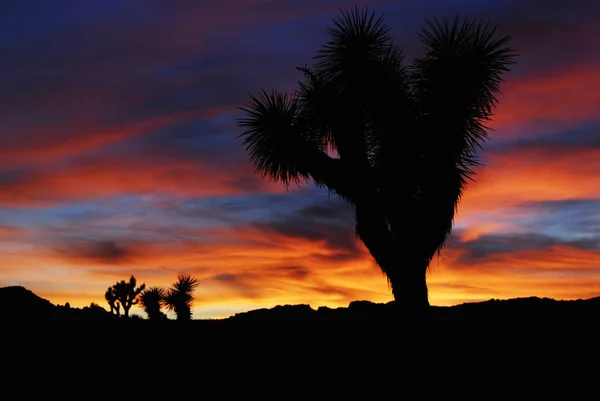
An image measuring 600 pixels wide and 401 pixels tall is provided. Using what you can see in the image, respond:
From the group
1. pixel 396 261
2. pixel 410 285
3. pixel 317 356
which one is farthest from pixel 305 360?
pixel 396 261

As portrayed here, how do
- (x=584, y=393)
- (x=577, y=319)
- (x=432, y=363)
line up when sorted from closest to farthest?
(x=584, y=393) → (x=432, y=363) → (x=577, y=319)

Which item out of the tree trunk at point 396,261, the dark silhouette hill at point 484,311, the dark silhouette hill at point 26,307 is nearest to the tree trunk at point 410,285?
the tree trunk at point 396,261

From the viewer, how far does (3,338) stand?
14656 mm

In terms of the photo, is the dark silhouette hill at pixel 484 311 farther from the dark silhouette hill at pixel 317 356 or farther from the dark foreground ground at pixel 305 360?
the dark foreground ground at pixel 305 360

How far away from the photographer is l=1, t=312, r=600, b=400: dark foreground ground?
1231 centimetres

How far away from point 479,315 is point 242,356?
6.92 m

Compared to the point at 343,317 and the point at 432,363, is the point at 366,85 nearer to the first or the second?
the point at 432,363

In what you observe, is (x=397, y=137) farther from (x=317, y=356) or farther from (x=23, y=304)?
(x=23, y=304)

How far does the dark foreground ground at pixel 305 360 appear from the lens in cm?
1231

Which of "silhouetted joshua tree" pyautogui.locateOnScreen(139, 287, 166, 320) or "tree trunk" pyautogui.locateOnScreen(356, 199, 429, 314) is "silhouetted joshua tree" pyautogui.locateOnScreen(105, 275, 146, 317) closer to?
"silhouetted joshua tree" pyautogui.locateOnScreen(139, 287, 166, 320)

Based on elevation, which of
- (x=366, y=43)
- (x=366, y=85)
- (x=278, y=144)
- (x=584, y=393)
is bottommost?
(x=584, y=393)

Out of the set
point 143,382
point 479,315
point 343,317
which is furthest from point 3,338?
point 479,315

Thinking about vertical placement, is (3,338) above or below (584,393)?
above

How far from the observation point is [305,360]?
14.1 metres
